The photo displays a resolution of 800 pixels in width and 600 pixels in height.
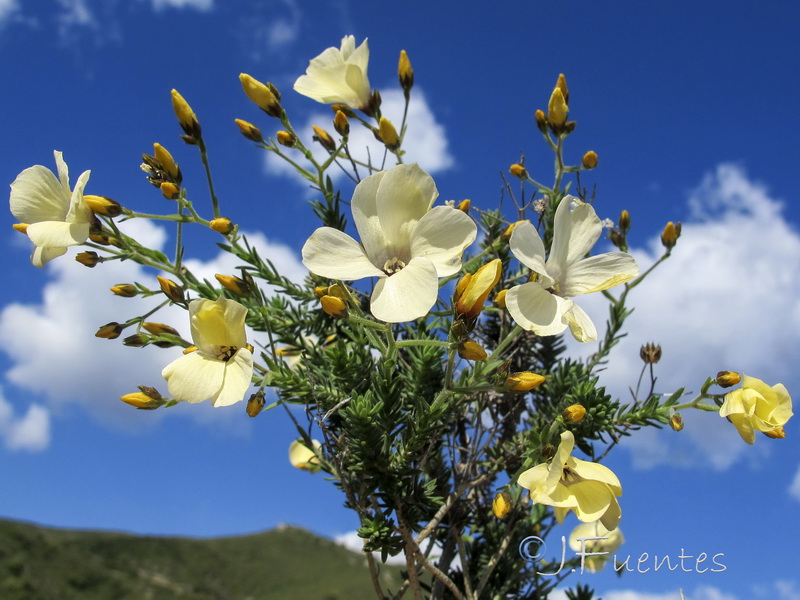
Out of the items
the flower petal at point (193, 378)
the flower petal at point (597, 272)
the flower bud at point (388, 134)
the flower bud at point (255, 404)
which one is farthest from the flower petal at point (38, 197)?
the flower petal at point (597, 272)

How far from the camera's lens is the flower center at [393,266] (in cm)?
145

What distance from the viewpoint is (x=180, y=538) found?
177 ft

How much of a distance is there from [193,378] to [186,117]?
776 millimetres

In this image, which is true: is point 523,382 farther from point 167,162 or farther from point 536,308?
point 167,162

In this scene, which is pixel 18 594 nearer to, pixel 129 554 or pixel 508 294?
pixel 129 554

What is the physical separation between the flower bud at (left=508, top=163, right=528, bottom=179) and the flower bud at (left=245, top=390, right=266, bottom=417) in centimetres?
103

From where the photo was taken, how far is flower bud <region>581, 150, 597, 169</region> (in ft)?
6.33

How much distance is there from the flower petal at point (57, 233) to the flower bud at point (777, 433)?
168cm

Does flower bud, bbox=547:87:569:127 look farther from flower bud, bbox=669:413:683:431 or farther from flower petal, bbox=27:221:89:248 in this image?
flower petal, bbox=27:221:89:248

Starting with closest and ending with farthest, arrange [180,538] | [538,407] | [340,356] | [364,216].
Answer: [364,216] → [340,356] → [538,407] → [180,538]

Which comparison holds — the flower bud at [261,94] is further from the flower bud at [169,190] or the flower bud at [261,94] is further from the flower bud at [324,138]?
the flower bud at [169,190]

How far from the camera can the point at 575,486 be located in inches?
58.1

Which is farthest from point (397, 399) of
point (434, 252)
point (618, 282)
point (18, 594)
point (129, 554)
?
point (129, 554)

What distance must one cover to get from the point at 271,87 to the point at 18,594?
4065 cm
